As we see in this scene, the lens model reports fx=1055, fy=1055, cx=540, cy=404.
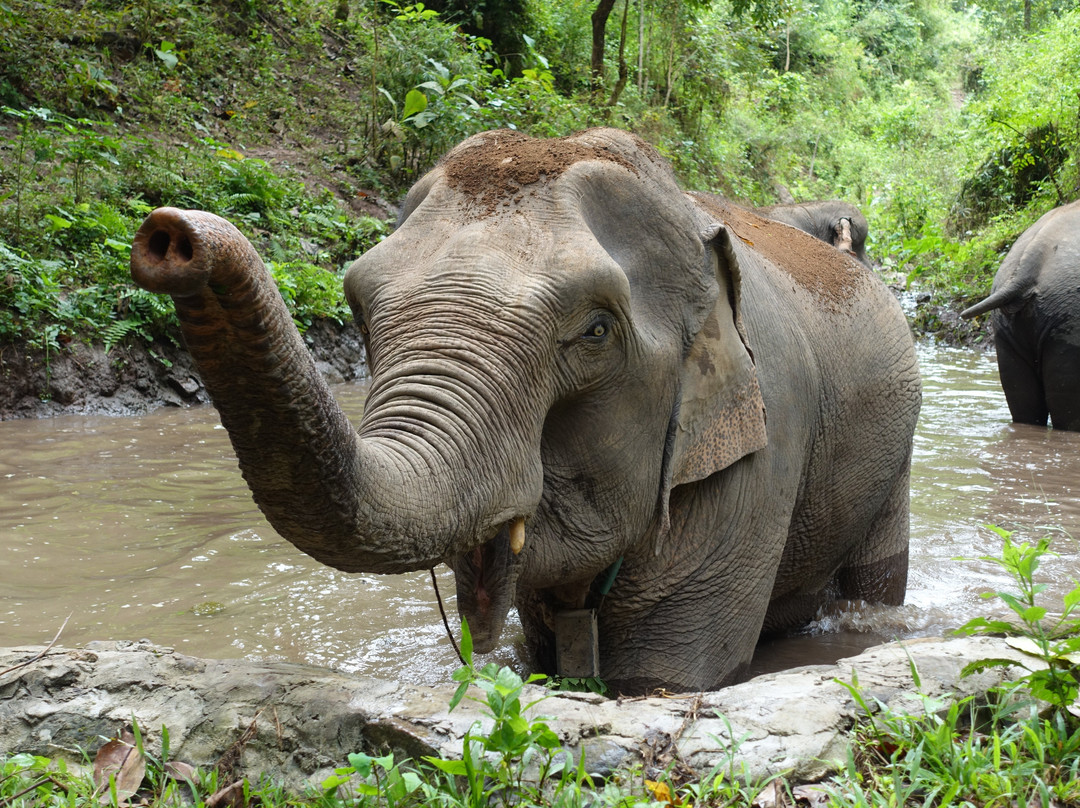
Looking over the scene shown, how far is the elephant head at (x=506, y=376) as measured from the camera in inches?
75.7

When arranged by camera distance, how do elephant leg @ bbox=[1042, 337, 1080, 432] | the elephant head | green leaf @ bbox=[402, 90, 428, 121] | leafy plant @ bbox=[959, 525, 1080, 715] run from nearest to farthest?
the elephant head, leafy plant @ bbox=[959, 525, 1080, 715], elephant leg @ bbox=[1042, 337, 1080, 432], green leaf @ bbox=[402, 90, 428, 121]

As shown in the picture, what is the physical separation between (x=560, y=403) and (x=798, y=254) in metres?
2.15

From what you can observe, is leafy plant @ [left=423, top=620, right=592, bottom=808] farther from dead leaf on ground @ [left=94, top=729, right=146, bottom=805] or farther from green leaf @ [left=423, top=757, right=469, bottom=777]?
dead leaf on ground @ [left=94, top=729, right=146, bottom=805]

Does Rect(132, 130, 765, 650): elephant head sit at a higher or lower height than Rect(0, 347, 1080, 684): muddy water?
higher

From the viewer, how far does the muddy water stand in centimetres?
429

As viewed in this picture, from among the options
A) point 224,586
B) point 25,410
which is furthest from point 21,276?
point 224,586

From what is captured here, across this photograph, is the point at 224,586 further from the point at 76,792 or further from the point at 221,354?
the point at 221,354

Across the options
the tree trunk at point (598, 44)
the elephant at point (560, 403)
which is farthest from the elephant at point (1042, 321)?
the tree trunk at point (598, 44)

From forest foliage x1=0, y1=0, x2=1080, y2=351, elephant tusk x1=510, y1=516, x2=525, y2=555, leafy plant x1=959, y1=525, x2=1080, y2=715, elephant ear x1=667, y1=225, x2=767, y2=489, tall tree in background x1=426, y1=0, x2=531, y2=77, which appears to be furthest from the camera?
tall tree in background x1=426, y1=0, x2=531, y2=77

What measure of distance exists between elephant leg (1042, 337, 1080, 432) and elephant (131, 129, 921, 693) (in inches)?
258

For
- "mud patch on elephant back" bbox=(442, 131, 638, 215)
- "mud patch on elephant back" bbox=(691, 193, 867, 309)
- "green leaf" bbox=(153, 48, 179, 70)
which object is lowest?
"mud patch on elephant back" bbox=(691, 193, 867, 309)

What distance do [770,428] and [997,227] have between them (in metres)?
15.8

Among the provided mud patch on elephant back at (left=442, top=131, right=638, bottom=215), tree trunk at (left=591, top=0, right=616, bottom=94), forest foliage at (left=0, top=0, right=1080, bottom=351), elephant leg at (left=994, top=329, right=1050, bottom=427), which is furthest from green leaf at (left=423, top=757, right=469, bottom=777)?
tree trunk at (left=591, top=0, right=616, bottom=94)

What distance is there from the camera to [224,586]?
4941 millimetres
